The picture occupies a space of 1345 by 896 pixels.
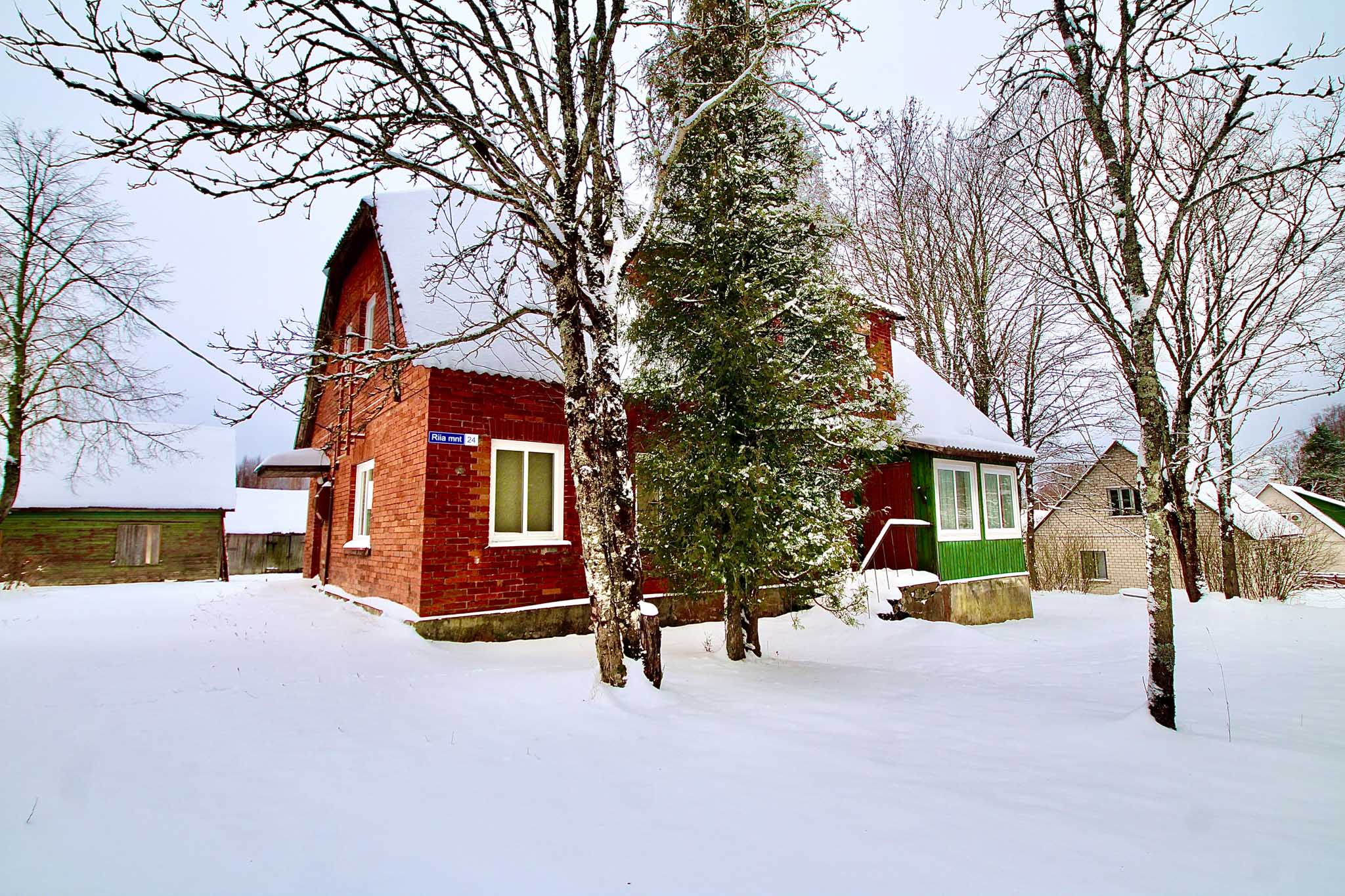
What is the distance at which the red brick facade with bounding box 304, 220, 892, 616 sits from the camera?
746cm

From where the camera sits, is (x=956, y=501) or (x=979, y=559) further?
(x=979, y=559)

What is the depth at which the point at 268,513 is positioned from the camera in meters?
31.9

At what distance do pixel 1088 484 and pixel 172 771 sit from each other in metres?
33.4

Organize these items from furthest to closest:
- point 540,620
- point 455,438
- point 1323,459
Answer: point 1323,459
point 540,620
point 455,438

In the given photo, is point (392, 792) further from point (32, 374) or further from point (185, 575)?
point (185, 575)

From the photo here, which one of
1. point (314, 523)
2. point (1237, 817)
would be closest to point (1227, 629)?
point (1237, 817)

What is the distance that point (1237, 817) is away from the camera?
314cm

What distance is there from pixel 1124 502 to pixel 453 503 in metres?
Answer: 29.2

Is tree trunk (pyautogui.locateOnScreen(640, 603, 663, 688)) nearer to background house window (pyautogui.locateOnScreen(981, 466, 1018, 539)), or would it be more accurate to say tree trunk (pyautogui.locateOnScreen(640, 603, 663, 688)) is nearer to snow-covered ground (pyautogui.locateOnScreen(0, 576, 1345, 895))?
snow-covered ground (pyautogui.locateOnScreen(0, 576, 1345, 895))

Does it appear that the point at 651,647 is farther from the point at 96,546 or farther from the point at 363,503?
the point at 96,546

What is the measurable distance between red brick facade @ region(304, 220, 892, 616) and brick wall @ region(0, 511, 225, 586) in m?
15.4

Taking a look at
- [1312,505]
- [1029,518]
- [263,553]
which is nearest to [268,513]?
[263,553]

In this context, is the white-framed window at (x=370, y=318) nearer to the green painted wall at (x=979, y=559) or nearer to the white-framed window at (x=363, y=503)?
the white-framed window at (x=363, y=503)

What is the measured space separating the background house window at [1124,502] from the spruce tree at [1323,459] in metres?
15.4
